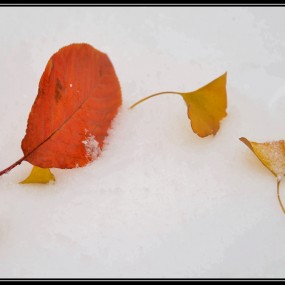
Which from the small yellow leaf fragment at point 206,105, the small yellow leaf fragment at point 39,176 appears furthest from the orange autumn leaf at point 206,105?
the small yellow leaf fragment at point 39,176

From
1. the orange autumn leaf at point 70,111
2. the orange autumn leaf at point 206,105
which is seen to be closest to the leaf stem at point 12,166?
the orange autumn leaf at point 70,111

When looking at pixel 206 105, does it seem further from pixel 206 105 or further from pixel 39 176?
pixel 39 176

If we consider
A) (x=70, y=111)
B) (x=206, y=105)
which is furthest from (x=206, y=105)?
(x=70, y=111)

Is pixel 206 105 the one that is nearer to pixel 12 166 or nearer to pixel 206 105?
pixel 206 105

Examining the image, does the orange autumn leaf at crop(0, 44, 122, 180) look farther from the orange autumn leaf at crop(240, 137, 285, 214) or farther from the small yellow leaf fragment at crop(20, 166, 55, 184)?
the orange autumn leaf at crop(240, 137, 285, 214)

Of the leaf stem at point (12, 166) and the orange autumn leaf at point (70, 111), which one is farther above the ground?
the orange autumn leaf at point (70, 111)

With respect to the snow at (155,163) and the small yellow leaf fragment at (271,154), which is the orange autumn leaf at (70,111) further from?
Answer: the small yellow leaf fragment at (271,154)
